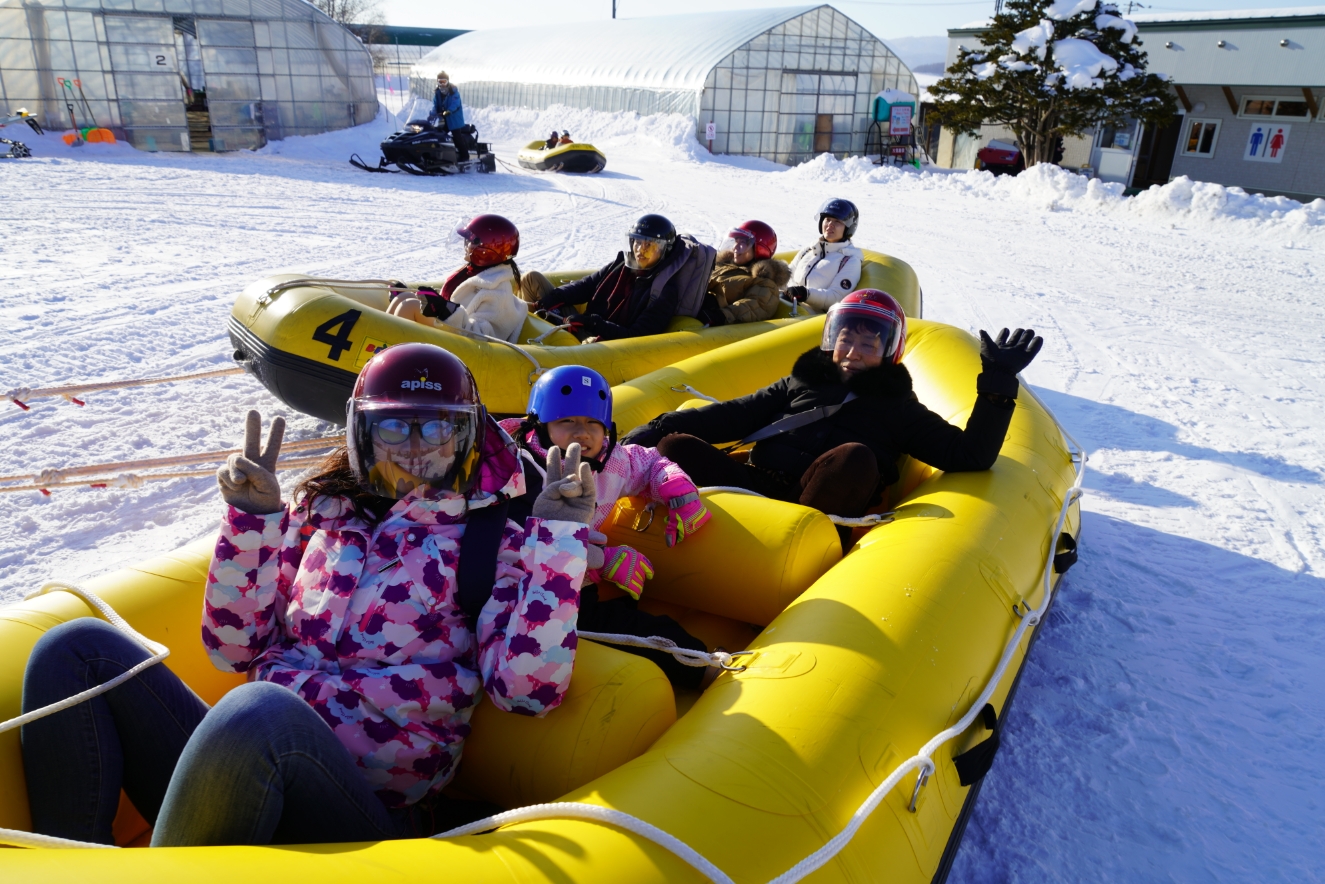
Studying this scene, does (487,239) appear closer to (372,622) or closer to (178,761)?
(372,622)

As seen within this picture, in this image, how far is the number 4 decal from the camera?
4.59 meters

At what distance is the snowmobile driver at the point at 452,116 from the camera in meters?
16.8

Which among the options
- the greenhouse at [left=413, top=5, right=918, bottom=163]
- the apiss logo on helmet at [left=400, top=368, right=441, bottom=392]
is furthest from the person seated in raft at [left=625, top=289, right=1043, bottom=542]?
the greenhouse at [left=413, top=5, right=918, bottom=163]

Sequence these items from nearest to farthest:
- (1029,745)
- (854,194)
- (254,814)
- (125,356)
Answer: (254,814)
(1029,745)
(125,356)
(854,194)

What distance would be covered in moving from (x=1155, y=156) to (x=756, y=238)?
912 inches

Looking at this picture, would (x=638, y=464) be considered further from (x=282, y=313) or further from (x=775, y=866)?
(x=282, y=313)

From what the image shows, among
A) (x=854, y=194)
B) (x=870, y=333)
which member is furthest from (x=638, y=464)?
(x=854, y=194)

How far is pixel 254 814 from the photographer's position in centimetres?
150

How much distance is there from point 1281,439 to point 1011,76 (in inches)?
708

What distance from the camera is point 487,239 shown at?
523 cm

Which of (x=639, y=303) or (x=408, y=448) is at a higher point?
(x=408, y=448)

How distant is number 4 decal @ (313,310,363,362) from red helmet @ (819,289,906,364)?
8.67ft

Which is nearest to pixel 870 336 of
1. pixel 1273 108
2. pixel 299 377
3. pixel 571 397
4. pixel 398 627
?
A: pixel 571 397

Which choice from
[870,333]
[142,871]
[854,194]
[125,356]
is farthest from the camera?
[854,194]
